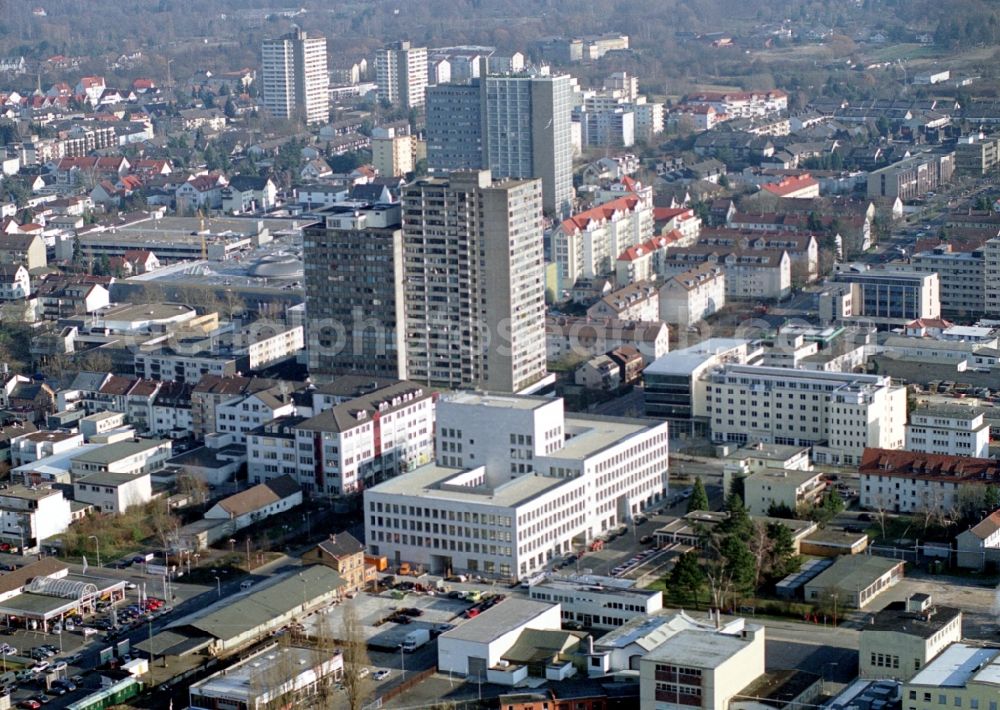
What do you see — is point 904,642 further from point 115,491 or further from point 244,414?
point 244,414

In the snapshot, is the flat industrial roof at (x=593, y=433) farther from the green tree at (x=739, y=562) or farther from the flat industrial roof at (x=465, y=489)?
the green tree at (x=739, y=562)

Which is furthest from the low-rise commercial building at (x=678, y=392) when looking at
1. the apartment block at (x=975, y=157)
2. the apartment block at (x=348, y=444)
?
the apartment block at (x=975, y=157)

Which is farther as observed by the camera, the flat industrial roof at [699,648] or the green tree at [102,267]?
the green tree at [102,267]

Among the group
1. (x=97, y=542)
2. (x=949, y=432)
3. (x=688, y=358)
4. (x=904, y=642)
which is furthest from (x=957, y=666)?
(x=688, y=358)

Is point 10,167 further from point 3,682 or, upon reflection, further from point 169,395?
point 3,682

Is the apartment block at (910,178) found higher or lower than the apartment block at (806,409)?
higher

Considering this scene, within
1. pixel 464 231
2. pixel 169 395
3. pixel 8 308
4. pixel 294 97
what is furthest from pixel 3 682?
pixel 294 97
